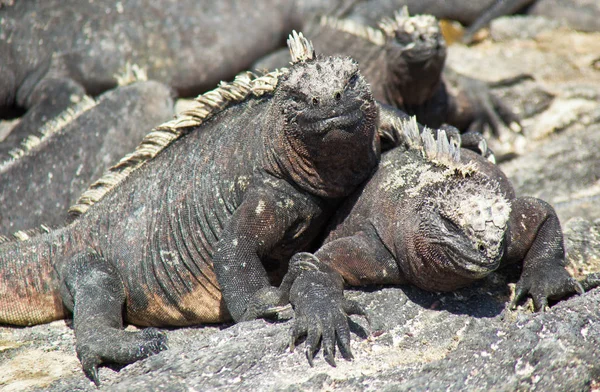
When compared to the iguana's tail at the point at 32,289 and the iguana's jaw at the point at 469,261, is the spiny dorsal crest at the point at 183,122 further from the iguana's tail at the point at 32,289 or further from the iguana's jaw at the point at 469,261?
the iguana's jaw at the point at 469,261

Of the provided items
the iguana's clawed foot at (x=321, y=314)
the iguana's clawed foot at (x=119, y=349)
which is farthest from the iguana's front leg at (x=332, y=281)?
the iguana's clawed foot at (x=119, y=349)

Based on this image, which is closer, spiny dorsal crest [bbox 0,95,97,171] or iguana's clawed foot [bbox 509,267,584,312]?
iguana's clawed foot [bbox 509,267,584,312]

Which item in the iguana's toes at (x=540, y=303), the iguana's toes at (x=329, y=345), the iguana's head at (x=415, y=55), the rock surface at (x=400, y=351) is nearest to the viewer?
the rock surface at (x=400, y=351)

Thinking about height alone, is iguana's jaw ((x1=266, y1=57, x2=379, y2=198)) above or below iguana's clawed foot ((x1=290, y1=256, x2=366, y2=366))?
above

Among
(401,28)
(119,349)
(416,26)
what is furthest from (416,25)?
(119,349)

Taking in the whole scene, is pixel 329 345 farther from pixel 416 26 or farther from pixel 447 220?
pixel 416 26

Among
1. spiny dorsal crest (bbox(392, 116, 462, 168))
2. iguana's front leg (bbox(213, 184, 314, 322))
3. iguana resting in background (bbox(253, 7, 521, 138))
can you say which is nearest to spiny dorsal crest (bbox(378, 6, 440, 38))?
iguana resting in background (bbox(253, 7, 521, 138))

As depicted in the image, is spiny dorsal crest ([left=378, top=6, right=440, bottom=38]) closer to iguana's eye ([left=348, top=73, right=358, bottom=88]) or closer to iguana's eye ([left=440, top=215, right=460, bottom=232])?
iguana's eye ([left=348, top=73, right=358, bottom=88])
